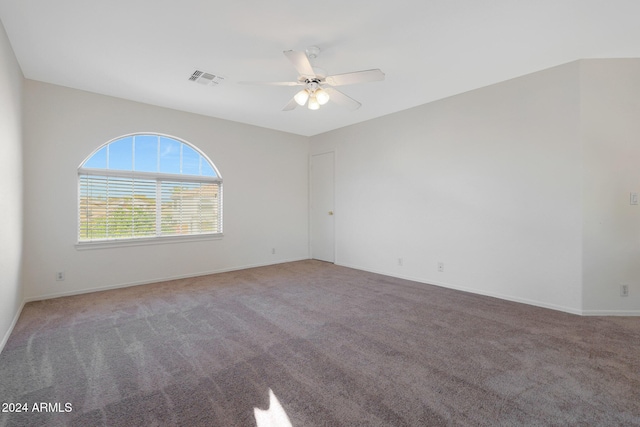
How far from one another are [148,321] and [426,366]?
8.93 feet

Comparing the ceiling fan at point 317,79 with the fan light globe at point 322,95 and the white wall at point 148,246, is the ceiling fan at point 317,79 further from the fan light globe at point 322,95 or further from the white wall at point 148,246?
the white wall at point 148,246

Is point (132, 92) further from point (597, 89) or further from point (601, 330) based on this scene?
point (601, 330)

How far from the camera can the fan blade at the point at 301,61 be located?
2.18 meters

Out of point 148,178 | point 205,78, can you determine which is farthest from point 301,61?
point 148,178

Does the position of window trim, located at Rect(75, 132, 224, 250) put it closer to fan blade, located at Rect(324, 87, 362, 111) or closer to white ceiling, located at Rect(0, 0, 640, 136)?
white ceiling, located at Rect(0, 0, 640, 136)

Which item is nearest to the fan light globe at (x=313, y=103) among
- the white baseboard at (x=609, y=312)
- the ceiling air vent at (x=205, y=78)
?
the ceiling air vent at (x=205, y=78)

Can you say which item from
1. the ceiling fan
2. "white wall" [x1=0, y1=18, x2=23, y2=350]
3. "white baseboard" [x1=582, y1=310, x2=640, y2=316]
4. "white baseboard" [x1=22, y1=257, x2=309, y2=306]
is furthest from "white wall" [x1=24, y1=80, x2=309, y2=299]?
"white baseboard" [x1=582, y1=310, x2=640, y2=316]

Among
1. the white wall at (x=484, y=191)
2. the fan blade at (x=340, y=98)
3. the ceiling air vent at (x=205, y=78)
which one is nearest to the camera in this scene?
the fan blade at (x=340, y=98)

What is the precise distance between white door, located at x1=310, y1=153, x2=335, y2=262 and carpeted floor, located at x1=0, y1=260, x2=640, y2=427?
241 centimetres

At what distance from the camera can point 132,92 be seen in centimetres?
381

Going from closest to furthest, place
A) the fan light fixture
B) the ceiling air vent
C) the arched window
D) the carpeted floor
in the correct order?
1. the carpeted floor
2. the fan light fixture
3. the ceiling air vent
4. the arched window

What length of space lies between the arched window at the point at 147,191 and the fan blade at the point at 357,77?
3103 millimetres

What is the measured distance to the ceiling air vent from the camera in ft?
10.7

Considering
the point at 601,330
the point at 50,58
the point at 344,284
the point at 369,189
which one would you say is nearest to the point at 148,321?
the point at 344,284
